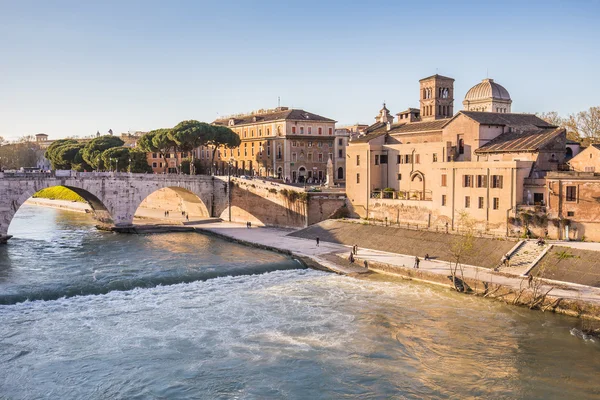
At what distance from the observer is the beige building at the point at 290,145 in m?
80.6

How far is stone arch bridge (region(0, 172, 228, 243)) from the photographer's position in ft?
170

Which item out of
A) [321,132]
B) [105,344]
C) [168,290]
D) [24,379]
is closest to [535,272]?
[168,290]

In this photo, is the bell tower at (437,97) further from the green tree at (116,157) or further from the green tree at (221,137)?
the green tree at (116,157)

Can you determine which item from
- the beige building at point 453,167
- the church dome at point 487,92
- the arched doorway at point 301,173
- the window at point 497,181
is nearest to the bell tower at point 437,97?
the beige building at point 453,167

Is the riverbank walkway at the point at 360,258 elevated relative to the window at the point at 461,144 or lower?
lower

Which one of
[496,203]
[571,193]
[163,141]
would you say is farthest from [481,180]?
[163,141]

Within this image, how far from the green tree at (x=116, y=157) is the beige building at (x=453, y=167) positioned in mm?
43251

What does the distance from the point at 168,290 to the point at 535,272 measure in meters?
22.3

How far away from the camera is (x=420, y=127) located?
55.8 meters

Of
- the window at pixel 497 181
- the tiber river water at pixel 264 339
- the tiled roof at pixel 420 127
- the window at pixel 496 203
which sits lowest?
the tiber river water at pixel 264 339

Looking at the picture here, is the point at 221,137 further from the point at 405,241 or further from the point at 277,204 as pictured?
the point at 405,241

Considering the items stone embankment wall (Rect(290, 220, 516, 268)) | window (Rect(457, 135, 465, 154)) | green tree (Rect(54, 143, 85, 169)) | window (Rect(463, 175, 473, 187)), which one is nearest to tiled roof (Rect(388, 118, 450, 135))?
window (Rect(457, 135, 465, 154))

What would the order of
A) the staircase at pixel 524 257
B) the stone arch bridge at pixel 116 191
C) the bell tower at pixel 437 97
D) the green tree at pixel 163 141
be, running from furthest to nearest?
the green tree at pixel 163 141 < the bell tower at pixel 437 97 < the stone arch bridge at pixel 116 191 < the staircase at pixel 524 257

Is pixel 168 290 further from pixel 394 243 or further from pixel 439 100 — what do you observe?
pixel 439 100
